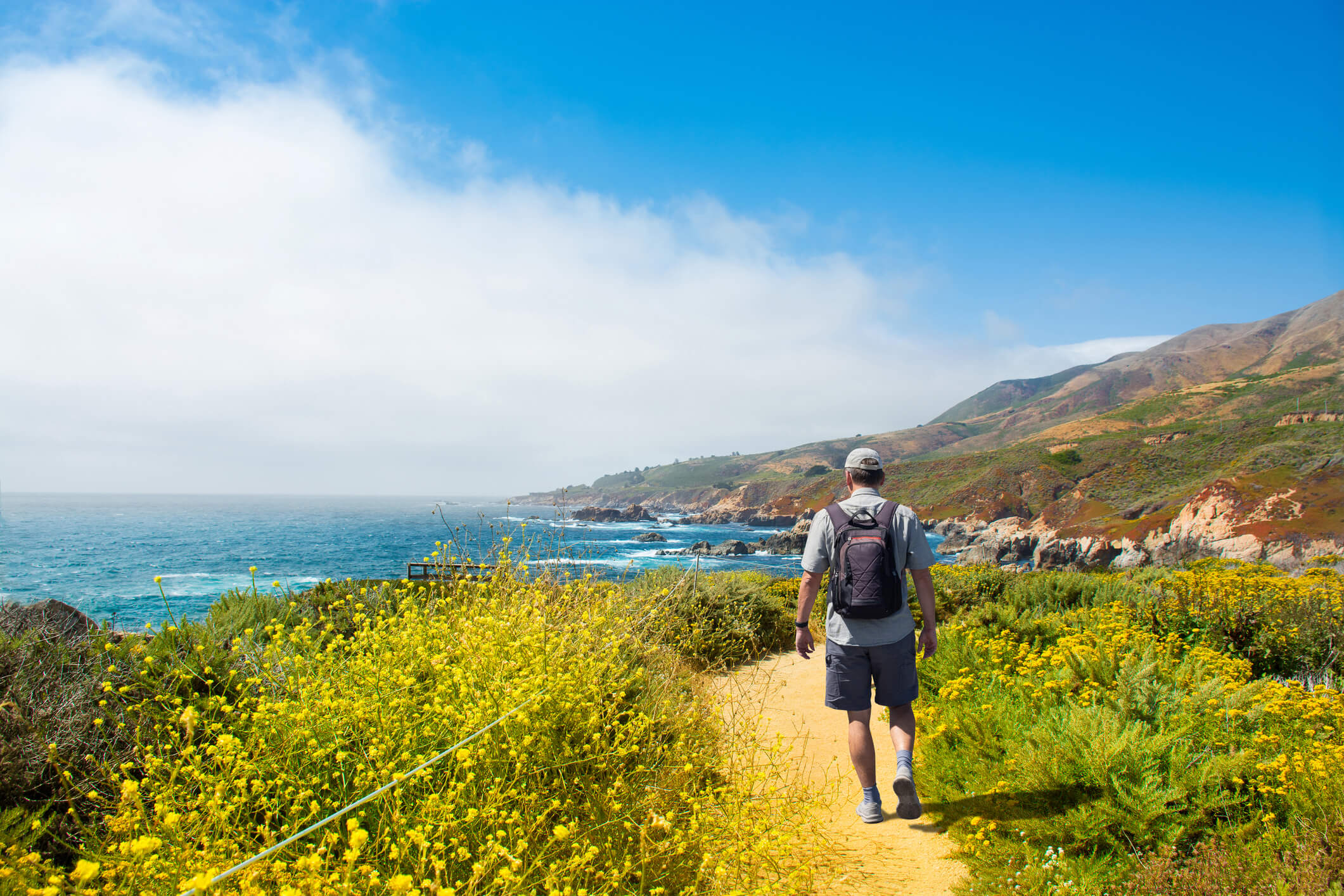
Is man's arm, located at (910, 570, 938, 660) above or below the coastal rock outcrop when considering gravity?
above

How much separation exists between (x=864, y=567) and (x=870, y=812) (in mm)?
1443

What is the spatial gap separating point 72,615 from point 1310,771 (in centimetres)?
786

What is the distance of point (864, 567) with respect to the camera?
3.33 m

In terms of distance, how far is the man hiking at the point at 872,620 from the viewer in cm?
333

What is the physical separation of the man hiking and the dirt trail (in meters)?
0.13

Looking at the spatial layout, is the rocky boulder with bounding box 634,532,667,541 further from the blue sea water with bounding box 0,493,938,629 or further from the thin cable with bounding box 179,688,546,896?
the thin cable with bounding box 179,688,546,896

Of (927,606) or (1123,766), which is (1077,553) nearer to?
(927,606)

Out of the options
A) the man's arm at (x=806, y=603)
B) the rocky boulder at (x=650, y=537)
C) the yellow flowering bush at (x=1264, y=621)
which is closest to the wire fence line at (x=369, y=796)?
the man's arm at (x=806, y=603)

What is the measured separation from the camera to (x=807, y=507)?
82250mm

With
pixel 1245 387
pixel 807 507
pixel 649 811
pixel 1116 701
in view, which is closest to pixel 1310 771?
pixel 1116 701

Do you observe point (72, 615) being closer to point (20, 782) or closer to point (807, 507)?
point (20, 782)

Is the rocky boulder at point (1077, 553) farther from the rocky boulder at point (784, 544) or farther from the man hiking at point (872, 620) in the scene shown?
the man hiking at point (872, 620)

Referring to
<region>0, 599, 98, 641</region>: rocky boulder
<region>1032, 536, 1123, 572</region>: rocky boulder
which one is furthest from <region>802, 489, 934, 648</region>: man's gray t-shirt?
<region>1032, 536, 1123, 572</region>: rocky boulder

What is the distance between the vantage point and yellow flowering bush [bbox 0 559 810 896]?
178cm
